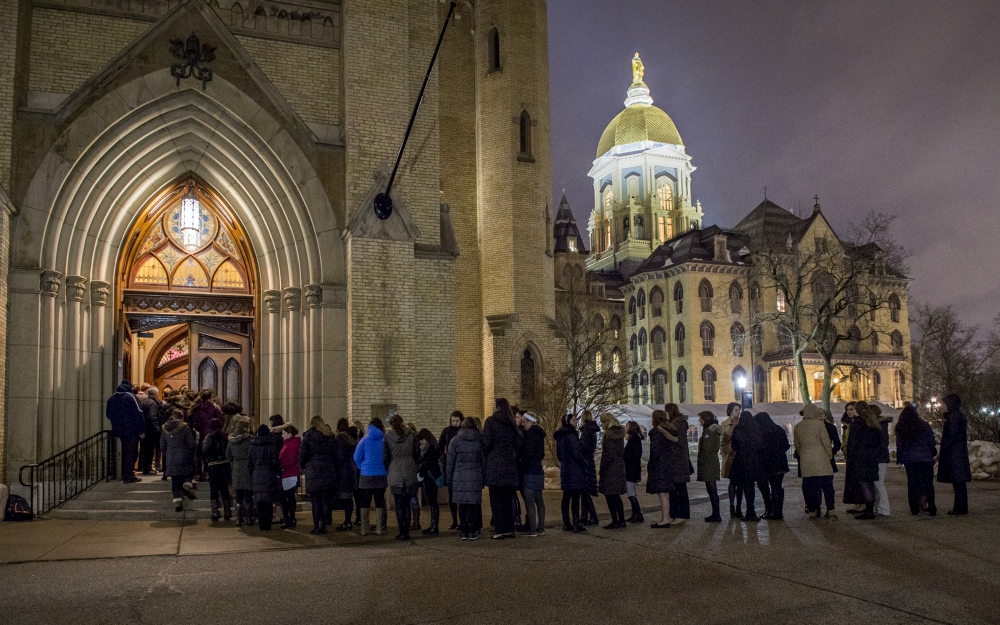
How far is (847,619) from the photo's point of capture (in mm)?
6148

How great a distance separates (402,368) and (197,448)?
3774mm

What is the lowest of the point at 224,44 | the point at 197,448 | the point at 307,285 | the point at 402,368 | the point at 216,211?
the point at 197,448

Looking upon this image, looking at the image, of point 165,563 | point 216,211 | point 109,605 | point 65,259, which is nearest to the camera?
point 109,605

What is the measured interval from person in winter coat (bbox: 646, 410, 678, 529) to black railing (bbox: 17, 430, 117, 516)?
8528mm

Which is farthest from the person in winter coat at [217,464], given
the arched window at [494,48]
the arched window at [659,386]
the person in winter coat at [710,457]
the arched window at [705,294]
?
the arched window at [659,386]

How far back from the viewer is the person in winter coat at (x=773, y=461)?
1199 centimetres

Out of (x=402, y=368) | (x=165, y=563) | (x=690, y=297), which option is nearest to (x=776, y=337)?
(x=690, y=297)

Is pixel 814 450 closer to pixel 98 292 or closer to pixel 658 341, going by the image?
pixel 98 292

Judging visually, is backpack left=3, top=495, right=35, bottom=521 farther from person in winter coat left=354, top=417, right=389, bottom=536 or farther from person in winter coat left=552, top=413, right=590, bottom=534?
person in winter coat left=552, top=413, right=590, bottom=534

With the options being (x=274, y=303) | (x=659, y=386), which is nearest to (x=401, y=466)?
(x=274, y=303)

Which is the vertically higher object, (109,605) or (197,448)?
(197,448)

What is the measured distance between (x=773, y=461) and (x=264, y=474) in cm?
690

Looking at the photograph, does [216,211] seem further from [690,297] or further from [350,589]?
[690,297]

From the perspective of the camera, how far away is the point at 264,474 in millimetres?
11602
